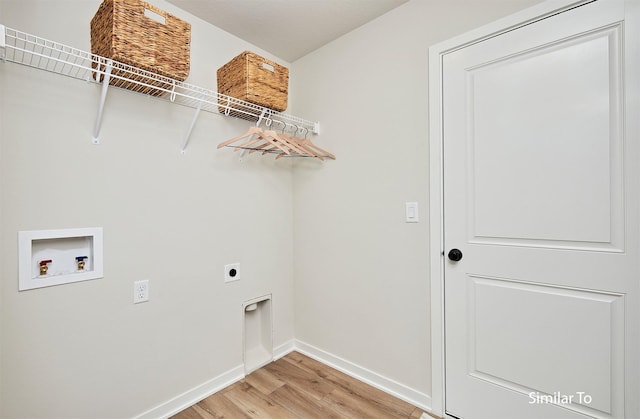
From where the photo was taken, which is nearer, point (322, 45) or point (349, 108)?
point (349, 108)

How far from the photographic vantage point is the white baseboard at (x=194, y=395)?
65.1 inches

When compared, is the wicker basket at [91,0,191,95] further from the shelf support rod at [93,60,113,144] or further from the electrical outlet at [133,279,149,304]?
the electrical outlet at [133,279,149,304]

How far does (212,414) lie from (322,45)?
8.64ft

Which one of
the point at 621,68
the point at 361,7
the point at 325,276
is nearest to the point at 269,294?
the point at 325,276

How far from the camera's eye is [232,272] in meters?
2.03

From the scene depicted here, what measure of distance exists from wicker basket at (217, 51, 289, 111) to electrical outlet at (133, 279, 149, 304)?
48.3 inches

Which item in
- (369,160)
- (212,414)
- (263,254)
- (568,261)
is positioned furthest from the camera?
(263,254)

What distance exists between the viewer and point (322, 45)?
2246 mm

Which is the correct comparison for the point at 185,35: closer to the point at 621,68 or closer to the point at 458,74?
the point at 458,74

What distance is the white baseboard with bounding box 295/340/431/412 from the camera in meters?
1.75

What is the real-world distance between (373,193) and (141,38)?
1.50 m

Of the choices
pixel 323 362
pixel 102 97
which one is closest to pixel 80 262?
pixel 102 97

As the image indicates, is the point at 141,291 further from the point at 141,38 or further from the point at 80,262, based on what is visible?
the point at 141,38

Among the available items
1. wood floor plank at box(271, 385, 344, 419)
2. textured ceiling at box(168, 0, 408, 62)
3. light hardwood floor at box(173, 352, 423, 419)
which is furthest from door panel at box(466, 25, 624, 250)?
wood floor plank at box(271, 385, 344, 419)
